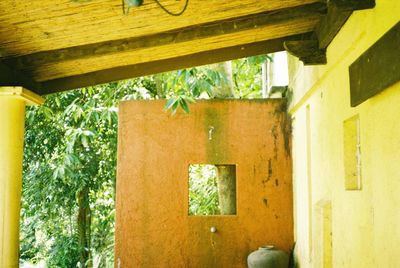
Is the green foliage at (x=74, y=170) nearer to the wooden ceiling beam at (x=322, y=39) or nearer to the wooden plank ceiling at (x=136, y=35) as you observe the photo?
the wooden plank ceiling at (x=136, y=35)

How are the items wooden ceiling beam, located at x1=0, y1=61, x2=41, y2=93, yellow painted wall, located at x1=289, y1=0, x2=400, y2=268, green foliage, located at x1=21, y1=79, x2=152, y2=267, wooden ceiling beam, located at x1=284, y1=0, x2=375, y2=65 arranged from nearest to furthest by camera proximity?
1. yellow painted wall, located at x1=289, y1=0, x2=400, y2=268
2. wooden ceiling beam, located at x1=0, y1=61, x2=41, y2=93
3. wooden ceiling beam, located at x1=284, y1=0, x2=375, y2=65
4. green foliage, located at x1=21, y1=79, x2=152, y2=267

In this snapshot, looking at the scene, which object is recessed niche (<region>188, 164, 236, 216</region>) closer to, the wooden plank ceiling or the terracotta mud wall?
the terracotta mud wall

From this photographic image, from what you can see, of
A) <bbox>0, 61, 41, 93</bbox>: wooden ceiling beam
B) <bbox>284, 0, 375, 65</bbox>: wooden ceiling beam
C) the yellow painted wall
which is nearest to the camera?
→ the yellow painted wall

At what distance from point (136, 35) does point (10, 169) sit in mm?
1417

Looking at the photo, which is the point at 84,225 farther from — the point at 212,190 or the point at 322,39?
the point at 322,39

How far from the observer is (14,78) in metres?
3.72

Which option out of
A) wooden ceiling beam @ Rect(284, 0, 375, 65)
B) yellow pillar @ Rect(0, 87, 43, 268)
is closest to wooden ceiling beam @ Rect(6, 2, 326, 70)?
wooden ceiling beam @ Rect(284, 0, 375, 65)

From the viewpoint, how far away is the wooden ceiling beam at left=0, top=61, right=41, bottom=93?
3.57m

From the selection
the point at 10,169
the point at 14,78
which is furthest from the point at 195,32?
the point at 10,169

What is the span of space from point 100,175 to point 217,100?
321 cm

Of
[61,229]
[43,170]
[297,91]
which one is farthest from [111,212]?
[297,91]

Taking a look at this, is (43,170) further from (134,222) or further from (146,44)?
(146,44)

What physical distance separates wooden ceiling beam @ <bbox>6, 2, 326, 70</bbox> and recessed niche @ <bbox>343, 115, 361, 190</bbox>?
97 cm

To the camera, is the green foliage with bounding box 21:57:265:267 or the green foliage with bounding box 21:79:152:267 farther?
the green foliage with bounding box 21:79:152:267
